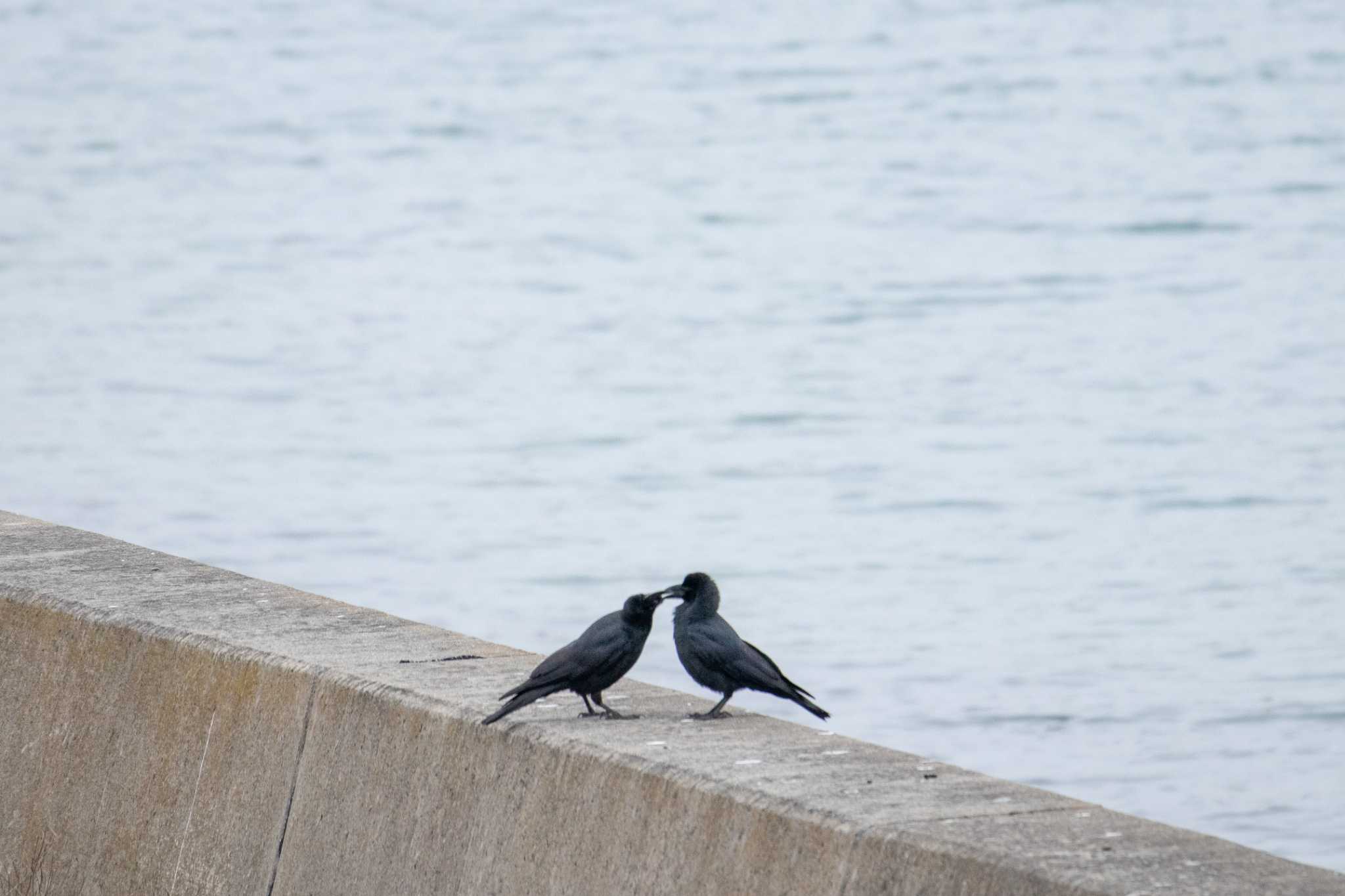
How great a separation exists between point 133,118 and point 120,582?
93.4 ft

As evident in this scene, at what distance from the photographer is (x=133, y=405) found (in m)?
16.0

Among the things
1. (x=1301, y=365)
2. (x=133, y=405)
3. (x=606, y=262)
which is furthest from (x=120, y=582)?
(x=606, y=262)

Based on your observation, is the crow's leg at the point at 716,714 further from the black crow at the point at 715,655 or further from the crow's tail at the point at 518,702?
the crow's tail at the point at 518,702

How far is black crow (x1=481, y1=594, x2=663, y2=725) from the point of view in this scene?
3766 mm

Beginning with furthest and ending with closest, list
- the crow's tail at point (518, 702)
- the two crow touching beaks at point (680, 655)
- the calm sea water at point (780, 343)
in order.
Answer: the calm sea water at point (780, 343), the two crow touching beaks at point (680, 655), the crow's tail at point (518, 702)

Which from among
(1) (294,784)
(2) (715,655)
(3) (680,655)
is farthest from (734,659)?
(1) (294,784)

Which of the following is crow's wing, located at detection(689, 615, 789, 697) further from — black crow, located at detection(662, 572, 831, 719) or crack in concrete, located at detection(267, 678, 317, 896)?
crack in concrete, located at detection(267, 678, 317, 896)

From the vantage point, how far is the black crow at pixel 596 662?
3.77 metres

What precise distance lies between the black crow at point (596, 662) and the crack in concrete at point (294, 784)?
38 centimetres

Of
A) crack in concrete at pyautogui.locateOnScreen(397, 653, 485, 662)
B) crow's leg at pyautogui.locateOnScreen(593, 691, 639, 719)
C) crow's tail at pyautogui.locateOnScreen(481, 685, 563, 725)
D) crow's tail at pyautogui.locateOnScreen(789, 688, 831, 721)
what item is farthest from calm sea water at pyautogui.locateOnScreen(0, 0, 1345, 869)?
crow's tail at pyautogui.locateOnScreen(481, 685, 563, 725)

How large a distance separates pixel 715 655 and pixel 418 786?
0.69 meters

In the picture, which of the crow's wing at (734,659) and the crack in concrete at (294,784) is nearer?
the crack in concrete at (294,784)

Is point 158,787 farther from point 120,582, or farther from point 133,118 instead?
point 133,118

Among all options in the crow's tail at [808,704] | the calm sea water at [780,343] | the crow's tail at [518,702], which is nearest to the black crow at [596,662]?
the crow's tail at [518,702]
